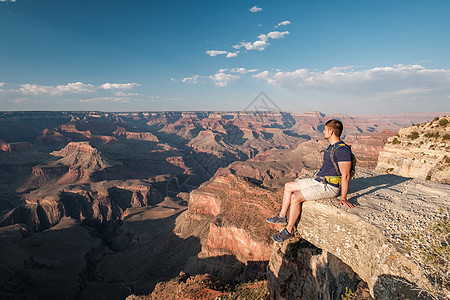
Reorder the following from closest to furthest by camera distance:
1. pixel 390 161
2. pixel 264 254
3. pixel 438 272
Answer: pixel 438 272
pixel 390 161
pixel 264 254

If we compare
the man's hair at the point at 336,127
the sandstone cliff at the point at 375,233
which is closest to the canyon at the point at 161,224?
the sandstone cliff at the point at 375,233

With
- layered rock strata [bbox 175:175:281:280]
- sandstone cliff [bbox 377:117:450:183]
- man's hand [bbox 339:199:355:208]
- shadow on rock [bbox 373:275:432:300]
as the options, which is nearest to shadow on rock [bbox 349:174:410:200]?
man's hand [bbox 339:199:355:208]

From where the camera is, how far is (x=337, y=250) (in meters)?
6.61

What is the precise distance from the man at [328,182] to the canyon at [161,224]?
0.39 m

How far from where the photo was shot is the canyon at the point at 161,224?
686 cm

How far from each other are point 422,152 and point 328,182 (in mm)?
23645

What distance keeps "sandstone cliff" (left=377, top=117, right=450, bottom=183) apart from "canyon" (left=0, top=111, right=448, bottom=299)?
3.39 ft

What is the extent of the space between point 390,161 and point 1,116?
26825 centimetres

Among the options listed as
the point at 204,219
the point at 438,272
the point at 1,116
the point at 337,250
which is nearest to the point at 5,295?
the point at 204,219

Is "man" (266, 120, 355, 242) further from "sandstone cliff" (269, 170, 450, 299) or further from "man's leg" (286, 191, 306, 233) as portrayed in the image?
"sandstone cliff" (269, 170, 450, 299)

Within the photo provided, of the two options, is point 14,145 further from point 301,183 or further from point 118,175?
point 301,183

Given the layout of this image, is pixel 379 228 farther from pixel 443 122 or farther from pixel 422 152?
pixel 443 122

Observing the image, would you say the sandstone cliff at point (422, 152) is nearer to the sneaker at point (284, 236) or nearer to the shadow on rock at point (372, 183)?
the shadow on rock at point (372, 183)

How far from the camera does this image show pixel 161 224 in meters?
60.7
